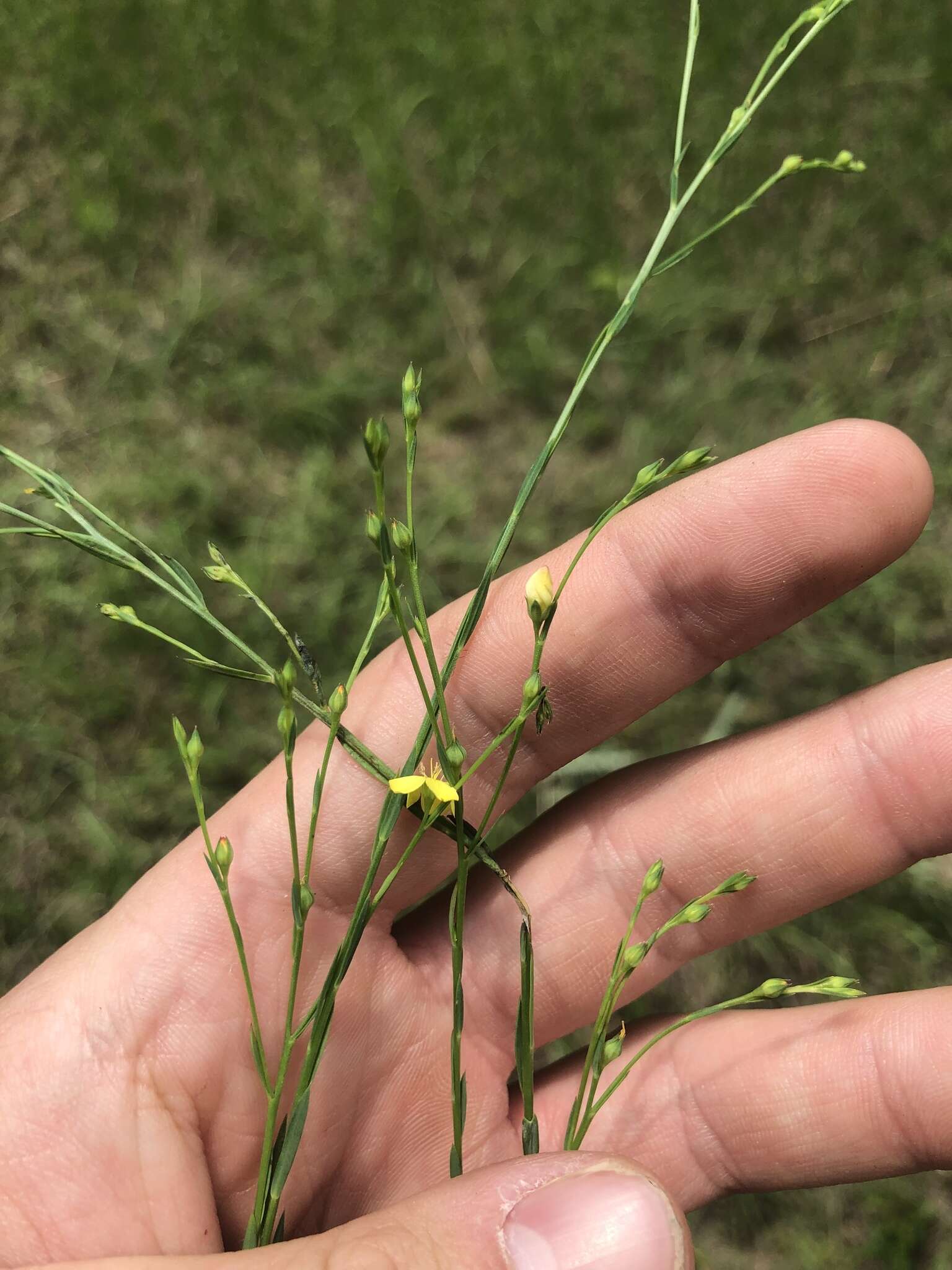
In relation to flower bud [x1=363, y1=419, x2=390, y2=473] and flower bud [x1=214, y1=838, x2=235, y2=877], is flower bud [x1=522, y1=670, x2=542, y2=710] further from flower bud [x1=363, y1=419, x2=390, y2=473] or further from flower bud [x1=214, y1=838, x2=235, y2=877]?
flower bud [x1=214, y1=838, x2=235, y2=877]

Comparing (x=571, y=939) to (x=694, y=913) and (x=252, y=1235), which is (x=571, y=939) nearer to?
(x=694, y=913)

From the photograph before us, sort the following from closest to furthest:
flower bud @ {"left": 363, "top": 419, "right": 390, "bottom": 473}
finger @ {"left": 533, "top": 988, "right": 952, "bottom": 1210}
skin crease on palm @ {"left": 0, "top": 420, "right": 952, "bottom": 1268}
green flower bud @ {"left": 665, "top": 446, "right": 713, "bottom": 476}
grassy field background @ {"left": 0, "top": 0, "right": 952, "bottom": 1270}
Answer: flower bud @ {"left": 363, "top": 419, "right": 390, "bottom": 473}
green flower bud @ {"left": 665, "top": 446, "right": 713, "bottom": 476}
skin crease on palm @ {"left": 0, "top": 420, "right": 952, "bottom": 1268}
finger @ {"left": 533, "top": 988, "right": 952, "bottom": 1210}
grassy field background @ {"left": 0, "top": 0, "right": 952, "bottom": 1270}

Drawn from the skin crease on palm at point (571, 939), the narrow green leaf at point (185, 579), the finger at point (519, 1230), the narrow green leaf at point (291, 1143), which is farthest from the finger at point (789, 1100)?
the narrow green leaf at point (185, 579)

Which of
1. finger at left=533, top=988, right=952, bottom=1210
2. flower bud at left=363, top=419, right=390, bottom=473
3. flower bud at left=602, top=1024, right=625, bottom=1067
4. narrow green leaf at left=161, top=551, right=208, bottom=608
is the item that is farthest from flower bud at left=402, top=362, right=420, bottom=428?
finger at left=533, top=988, right=952, bottom=1210

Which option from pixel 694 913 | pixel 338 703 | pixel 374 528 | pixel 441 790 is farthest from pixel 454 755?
pixel 694 913

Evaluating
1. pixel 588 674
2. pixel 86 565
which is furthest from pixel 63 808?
pixel 588 674

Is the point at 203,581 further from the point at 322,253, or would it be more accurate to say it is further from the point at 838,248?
the point at 838,248
